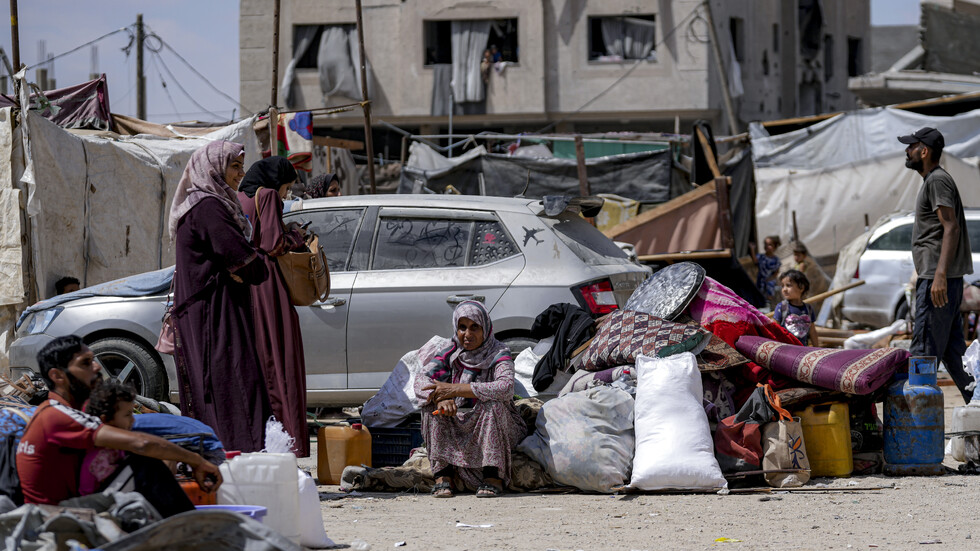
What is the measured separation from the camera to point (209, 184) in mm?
6145

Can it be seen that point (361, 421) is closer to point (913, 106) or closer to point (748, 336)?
point (748, 336)

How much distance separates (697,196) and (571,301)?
8.24 metres

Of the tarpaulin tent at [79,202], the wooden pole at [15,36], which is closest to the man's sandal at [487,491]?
the tarpaulin tent at [79,202]

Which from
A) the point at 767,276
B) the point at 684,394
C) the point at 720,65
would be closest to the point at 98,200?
the point at 684,394

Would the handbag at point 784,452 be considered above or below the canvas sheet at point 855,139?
below

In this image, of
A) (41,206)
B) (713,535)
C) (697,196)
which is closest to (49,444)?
(713,535)

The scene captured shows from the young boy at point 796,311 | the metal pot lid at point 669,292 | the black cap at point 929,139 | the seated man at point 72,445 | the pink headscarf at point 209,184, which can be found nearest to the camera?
the seated man at point 72,445

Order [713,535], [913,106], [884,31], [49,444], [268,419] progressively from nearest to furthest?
[49,444] → [713,535] → [268,419] → [913,106] → [884,31]

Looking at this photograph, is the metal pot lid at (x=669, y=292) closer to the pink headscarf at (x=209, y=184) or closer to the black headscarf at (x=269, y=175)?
the black headscarf at (x=269, y=175)

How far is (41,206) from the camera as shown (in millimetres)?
10500

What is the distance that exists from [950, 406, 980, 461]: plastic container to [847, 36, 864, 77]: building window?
120 feet

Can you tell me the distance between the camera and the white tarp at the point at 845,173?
22.1 m

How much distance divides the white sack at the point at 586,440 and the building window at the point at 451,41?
28253 mm

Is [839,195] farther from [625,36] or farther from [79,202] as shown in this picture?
[79,202]
